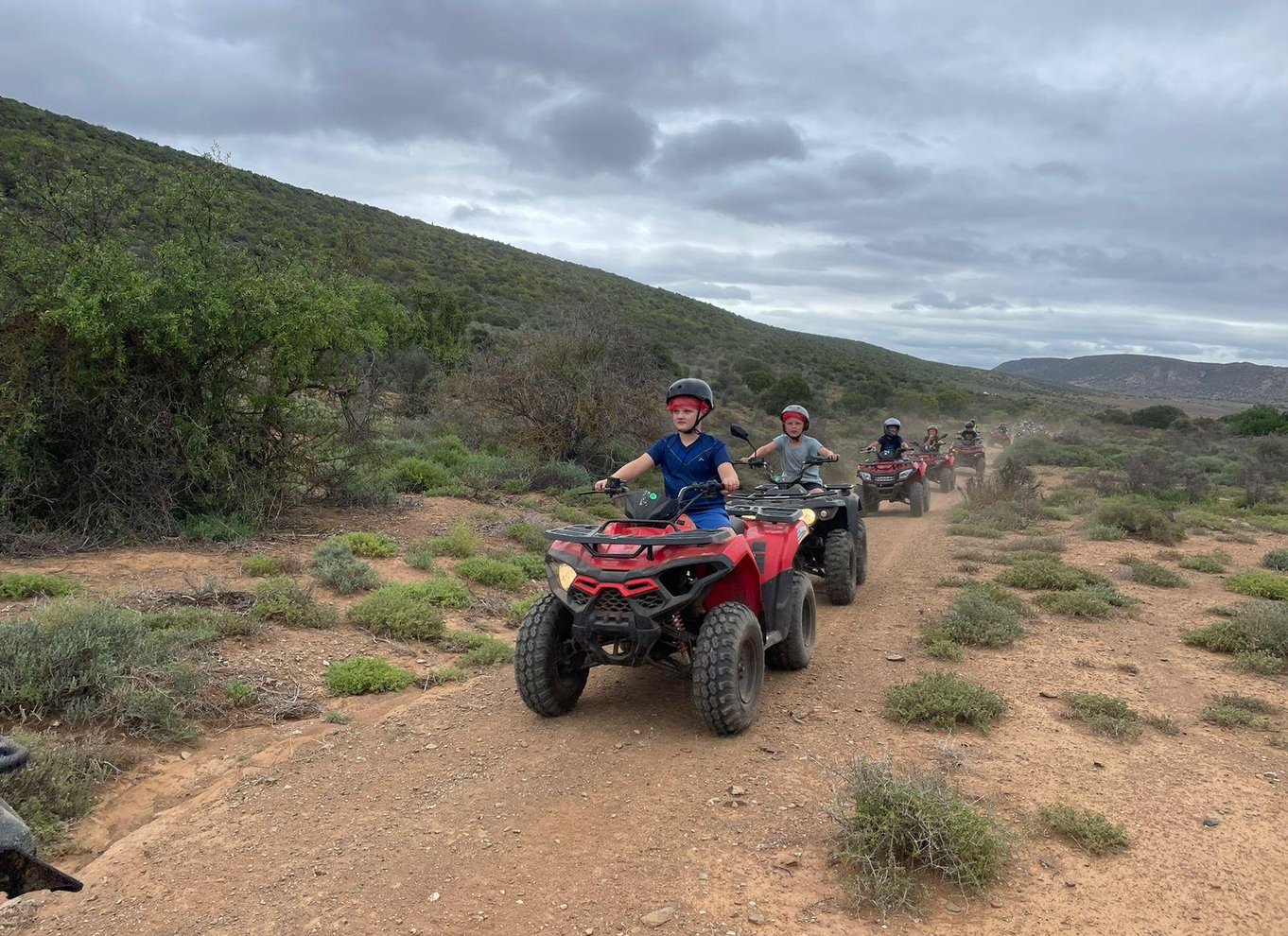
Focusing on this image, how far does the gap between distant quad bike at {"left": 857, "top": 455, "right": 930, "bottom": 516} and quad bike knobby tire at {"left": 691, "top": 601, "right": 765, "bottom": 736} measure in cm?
1031

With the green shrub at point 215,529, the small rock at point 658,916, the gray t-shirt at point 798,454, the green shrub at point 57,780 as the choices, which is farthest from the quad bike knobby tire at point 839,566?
the green shrub at point 215,529

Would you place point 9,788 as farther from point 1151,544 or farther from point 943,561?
point 1151,544

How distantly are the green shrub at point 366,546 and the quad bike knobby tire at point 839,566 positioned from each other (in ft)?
14.8

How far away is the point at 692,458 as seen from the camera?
4.97 metres

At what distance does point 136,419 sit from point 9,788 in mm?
5294

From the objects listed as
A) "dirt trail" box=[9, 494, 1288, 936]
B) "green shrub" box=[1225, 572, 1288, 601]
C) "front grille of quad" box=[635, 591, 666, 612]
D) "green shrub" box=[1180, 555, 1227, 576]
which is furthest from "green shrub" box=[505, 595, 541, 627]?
"green shrub" box=[1180, 555, 1227, 576]

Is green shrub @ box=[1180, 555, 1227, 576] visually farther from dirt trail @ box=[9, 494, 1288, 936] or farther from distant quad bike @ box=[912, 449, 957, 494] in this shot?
distant quad bike @ box=[912, 449, 957, 494]

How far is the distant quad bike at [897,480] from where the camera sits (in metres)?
14.1

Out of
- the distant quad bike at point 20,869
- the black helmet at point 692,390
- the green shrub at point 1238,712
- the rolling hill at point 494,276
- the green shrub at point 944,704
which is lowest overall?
the green shrub at point 944,704

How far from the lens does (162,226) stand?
883 centimetres

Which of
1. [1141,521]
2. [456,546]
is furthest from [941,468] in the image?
[456,546]

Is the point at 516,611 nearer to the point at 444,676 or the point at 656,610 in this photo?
the point at 444,676

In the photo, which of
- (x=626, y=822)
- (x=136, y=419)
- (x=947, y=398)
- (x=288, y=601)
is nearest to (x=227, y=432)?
(x=136, y=419)

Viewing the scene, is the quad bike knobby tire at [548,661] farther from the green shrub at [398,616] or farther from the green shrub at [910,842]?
the green shrub at [398,616]
